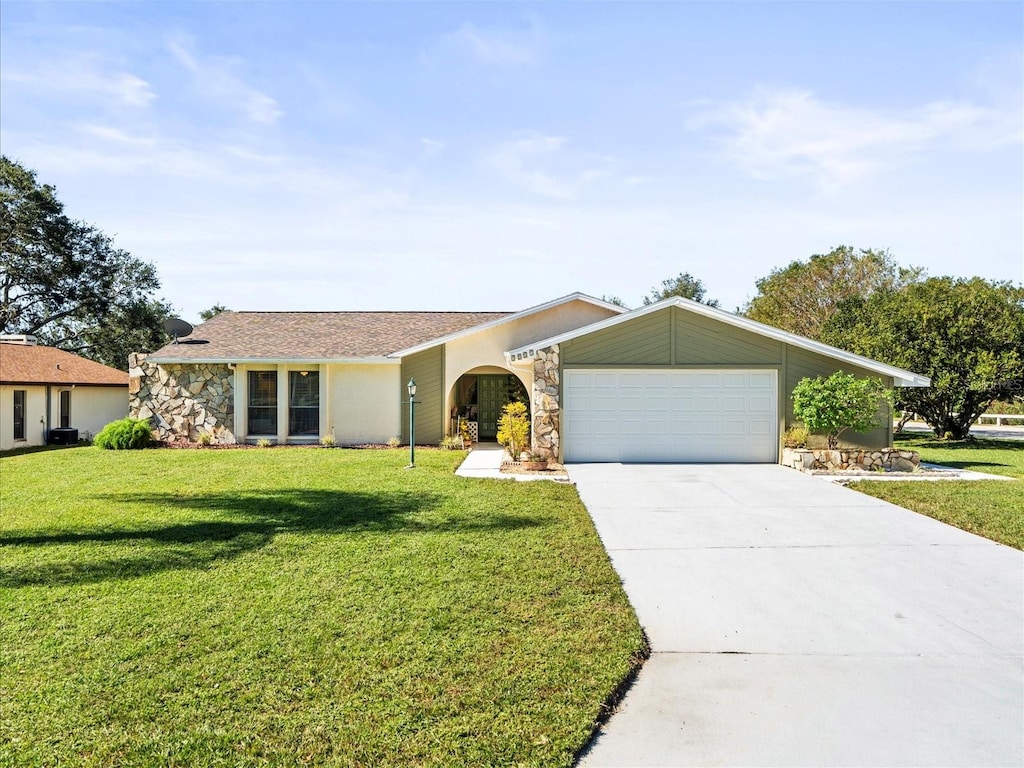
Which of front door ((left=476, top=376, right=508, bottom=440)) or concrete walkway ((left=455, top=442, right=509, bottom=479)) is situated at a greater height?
front door ((left=476, top=376, right=508, bottom=440))

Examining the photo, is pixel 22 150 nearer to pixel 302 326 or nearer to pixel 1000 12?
pixel 302 326

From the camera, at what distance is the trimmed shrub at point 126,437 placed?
16.4 meters

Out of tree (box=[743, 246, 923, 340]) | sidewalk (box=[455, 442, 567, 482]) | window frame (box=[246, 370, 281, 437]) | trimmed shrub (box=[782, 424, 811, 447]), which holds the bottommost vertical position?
sidewalk (box=[455, 442, 567, 482])

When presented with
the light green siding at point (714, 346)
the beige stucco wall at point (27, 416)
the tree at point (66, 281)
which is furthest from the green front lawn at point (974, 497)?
the tree at point (66, 281)

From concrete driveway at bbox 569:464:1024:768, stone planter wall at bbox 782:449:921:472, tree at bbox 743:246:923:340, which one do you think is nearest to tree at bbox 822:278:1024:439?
stone planter wall at bbox 782:449:921:472

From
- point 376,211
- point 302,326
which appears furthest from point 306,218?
point 302,326

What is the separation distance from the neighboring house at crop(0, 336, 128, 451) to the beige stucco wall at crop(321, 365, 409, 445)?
30.1 feet

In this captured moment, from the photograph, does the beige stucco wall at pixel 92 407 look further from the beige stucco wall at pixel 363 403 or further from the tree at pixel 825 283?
the tree at pixel 825 283

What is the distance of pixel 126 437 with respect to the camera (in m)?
16.4

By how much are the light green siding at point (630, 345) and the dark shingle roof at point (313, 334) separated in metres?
4.51

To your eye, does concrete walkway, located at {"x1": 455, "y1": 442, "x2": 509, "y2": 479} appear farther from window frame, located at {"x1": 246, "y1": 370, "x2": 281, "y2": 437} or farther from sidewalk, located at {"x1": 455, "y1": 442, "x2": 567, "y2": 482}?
window frame, located at {"x1": 246, "y1": 370, "x2": 281, "y2": 437}

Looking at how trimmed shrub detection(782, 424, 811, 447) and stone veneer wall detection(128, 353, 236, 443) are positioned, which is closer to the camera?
trimmed shrub detection(782, 424, 811, 447)

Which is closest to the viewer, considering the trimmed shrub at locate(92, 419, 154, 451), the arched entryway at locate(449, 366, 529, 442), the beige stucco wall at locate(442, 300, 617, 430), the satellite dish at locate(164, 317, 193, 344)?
the trimmed shrub at locate(92, 419, 154, 451)

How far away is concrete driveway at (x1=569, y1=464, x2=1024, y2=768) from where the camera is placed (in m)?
3.26
